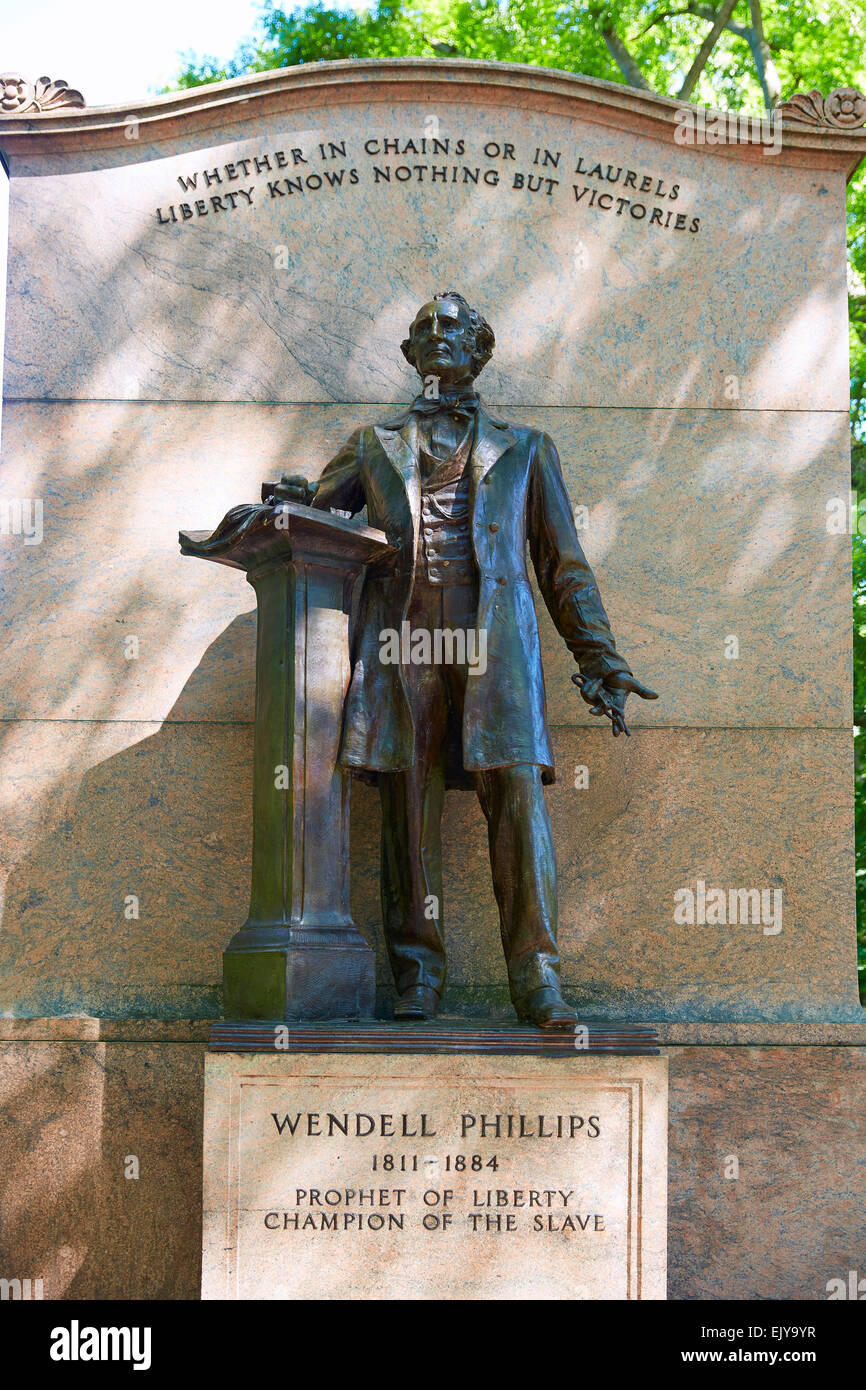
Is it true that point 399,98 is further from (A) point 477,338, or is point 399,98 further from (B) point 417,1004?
(B) point 417,1004

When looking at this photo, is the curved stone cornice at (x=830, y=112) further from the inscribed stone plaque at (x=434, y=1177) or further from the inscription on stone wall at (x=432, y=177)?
the inscribed stone plaque at (x=434, y=1177)

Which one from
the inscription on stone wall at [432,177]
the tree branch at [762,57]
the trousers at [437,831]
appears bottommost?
the trousers at [437,831]

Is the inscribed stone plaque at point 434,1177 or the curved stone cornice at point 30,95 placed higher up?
the curved stone cornice at point 30,95

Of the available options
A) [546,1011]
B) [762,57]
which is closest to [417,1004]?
[546,1011]

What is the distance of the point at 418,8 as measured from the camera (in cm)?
1964

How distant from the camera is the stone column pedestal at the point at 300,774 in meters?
6.34

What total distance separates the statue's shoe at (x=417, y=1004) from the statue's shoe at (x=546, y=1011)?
0.40 meters

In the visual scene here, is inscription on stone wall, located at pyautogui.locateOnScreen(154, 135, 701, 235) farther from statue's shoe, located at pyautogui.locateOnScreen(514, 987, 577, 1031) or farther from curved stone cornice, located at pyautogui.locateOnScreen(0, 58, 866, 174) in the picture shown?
statue's shoe, located at pyautogui.locateOnScreen(514, 987, 577, 1031)

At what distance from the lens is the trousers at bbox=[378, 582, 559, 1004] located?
6617 mm

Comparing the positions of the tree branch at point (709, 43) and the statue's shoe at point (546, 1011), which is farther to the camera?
the tree branch at point (709, 43)

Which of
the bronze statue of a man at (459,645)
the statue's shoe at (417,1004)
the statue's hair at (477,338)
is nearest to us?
the statue's shoe at (417,1004)

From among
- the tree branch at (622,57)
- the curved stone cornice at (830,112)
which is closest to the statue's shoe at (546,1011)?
the curved stone cornice at (830,112)

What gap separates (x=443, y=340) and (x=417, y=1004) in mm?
2989

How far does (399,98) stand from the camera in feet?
27.9
